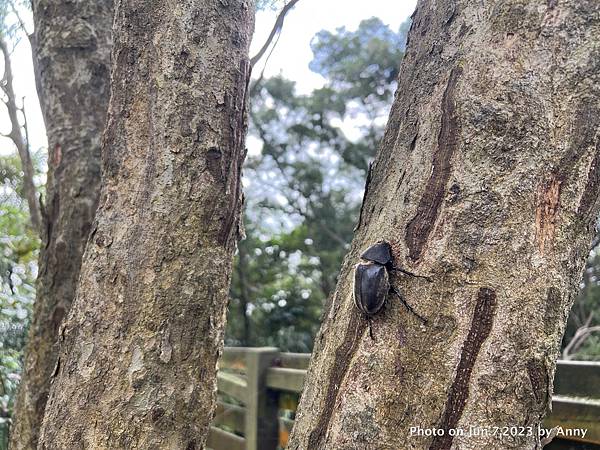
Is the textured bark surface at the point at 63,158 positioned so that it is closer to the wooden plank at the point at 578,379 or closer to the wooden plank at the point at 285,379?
the wooden plank at the point at 285,379

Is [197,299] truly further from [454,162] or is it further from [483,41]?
[483,41]

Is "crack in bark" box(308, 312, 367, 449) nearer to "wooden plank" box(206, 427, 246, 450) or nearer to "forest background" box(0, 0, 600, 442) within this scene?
"wooden plank" box(206, 427, 246, 450)

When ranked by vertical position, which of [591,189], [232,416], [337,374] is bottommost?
[232,416]

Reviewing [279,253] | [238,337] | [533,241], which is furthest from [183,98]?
[279,253]

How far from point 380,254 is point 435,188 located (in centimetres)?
12

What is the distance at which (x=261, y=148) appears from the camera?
36.2ft

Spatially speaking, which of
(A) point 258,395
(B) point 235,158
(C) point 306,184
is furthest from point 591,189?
(C) point 306,184

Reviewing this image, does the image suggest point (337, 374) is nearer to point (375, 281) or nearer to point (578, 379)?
point (375, 281)

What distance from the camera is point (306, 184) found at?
34.6ft

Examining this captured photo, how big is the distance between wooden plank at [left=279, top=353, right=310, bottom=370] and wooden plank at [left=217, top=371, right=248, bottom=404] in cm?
24

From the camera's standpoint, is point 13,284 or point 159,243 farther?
point 13,284

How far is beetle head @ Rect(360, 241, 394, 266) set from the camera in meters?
0.83

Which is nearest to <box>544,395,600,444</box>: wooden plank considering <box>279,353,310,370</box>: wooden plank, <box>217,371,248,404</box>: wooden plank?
<box>279,353,310,370</box>: wooden plank

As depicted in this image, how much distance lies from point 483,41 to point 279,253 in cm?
1059
